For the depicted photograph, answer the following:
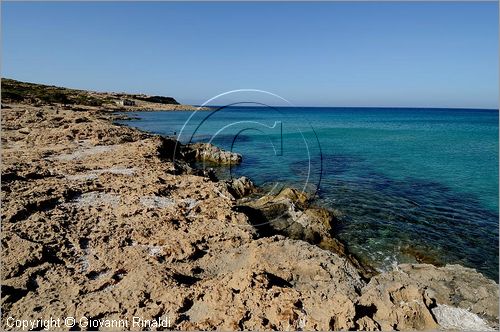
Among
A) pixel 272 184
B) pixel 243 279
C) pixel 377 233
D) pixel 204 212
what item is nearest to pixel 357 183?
pixel 272 184

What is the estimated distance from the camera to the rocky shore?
6.38 m

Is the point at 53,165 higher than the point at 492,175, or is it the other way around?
the point at 53,165

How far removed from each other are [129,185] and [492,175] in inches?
1035

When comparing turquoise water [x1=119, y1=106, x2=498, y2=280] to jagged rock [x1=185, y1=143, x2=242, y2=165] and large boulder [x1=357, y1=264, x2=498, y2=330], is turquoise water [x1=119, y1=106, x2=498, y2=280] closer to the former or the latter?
jagged rock [x1=185, y1=143, x2=242, y2=165]

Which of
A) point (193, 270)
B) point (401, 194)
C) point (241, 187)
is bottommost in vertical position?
point (401, 194)

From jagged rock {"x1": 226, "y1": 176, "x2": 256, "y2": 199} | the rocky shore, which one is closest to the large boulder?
the rocky shore

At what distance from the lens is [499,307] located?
7082 millimetres

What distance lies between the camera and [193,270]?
804 cm

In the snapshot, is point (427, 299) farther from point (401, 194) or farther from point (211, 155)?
point (211, 155)

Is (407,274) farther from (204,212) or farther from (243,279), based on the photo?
(204,212)

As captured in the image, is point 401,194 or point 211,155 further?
point 211,155

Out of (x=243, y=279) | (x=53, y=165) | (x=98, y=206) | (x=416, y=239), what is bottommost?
(x=416, y=239)

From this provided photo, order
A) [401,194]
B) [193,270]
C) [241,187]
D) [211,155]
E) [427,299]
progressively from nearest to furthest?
[427,299] < [193,270] < [241,187] < [401,194] < [211,155]

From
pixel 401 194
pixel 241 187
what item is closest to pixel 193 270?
pixel 241 187
